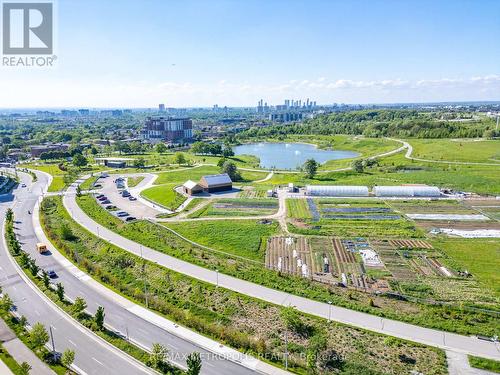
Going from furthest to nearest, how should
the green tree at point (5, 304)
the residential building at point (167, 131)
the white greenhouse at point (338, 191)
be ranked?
the residential building at point (167, 131)
the white greenhouse at point (338, 191)
the green tree at point (5, 304)

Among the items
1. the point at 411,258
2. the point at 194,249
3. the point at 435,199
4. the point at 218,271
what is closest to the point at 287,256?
the point at 218,271

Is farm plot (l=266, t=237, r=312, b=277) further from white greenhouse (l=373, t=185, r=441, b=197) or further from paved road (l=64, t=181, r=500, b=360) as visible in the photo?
white greenhouse (l=373, t=185, r=441, b=197)

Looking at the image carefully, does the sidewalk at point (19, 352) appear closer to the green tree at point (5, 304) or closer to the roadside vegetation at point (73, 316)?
the roadside vegetation at point (73, 316)

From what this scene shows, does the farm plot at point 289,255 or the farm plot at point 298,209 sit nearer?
the farm plot at point 289,255

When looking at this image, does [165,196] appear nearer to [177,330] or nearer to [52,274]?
[52,274]

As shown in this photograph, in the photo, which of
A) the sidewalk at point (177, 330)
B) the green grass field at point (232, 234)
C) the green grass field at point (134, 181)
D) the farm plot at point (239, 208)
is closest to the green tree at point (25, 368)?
the sidewalk at point (177, 330)

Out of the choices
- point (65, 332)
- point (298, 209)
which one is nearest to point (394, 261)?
point (298, 209)
